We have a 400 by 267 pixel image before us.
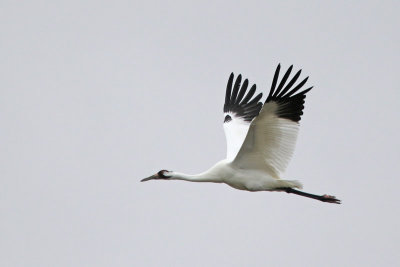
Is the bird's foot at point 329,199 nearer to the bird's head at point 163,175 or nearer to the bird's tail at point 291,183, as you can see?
the bird's tail at point 291,183

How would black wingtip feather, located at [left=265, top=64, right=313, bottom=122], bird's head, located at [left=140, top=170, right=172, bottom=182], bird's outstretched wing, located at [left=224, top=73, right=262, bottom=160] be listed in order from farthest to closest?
bird's outstretched wing, located at [left=224, top=73, right=262, bottom=160], bird's head, located at [left=140, top=170, right=172, bottom=182], black wingtip feather, located at [left=265, top=64, right=313, bottom=122]

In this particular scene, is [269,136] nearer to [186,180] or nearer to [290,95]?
[290,95]

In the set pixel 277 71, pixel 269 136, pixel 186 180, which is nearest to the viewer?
pixel 277 71

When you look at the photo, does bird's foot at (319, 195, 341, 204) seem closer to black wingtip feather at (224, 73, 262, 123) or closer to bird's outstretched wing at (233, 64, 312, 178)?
bird's outstretched wing at (233, 64, 312, 178)

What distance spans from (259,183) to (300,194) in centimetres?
128

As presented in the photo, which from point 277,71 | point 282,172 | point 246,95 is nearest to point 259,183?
point 282,172

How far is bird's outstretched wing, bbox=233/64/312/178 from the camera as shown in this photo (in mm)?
16172

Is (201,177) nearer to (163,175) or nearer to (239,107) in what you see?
(163,175)

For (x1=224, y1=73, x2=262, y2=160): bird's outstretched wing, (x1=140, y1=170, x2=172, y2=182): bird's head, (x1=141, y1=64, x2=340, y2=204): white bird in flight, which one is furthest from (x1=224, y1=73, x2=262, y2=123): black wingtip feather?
(x1=140, y1=170, x2=172, y2=182): bird's head

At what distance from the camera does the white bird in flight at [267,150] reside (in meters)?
16.2

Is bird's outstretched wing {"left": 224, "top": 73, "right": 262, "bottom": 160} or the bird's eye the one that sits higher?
bird's outstretched wing {"left": 224, "top": 73, "right": 262, "bottom": 160}

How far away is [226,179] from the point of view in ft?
57.6

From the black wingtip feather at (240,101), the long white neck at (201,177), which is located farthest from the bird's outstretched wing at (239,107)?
the long white neck at (201,177)

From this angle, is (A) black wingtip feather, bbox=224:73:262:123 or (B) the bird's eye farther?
(A) black wingtip feather, bbox=224:73:262:123
